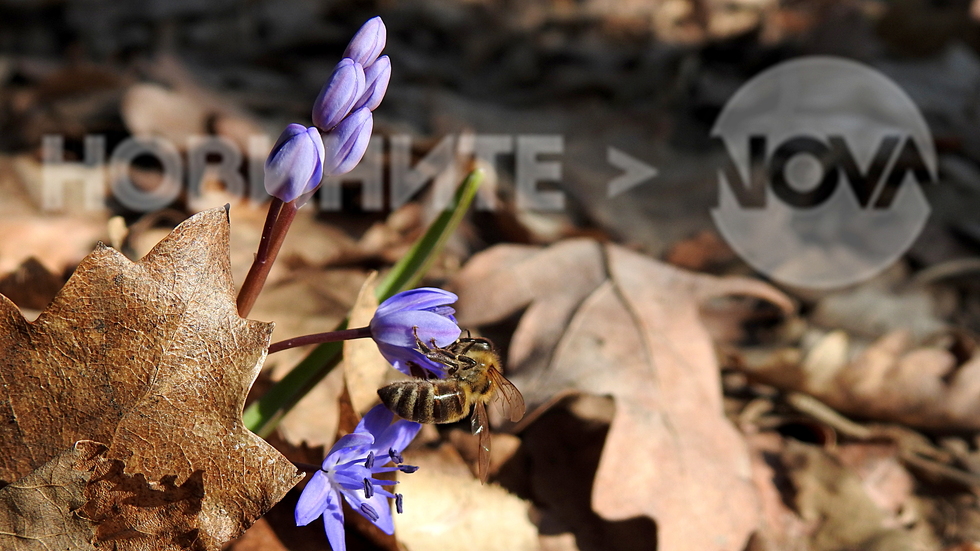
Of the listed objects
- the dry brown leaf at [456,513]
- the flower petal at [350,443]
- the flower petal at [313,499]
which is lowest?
the dry brown leaf at [456,513]

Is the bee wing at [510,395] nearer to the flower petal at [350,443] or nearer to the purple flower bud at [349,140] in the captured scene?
the flower petal at [350,443]

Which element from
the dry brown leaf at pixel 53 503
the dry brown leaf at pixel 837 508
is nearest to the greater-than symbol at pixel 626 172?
the dry brown leaf at pixel 837 508

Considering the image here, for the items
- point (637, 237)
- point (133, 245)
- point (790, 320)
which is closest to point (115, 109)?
point (133, 245)

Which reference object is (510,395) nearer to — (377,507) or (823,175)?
(377,507)

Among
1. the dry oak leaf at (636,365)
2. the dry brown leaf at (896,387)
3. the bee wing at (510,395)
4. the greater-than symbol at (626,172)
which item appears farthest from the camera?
the greater-than symbol at (626,172)

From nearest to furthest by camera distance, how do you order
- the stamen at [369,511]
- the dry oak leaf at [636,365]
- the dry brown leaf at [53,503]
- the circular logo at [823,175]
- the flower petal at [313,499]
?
the dry brown leaf at [53,503] < the flower petal at [313,499] < the stamen at [369,511] < the dry oak leaf at [636,365] < the circular logo at [823,175]

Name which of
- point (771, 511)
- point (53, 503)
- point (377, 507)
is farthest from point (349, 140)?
point (771, 511)

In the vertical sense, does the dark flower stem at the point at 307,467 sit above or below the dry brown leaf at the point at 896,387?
above
